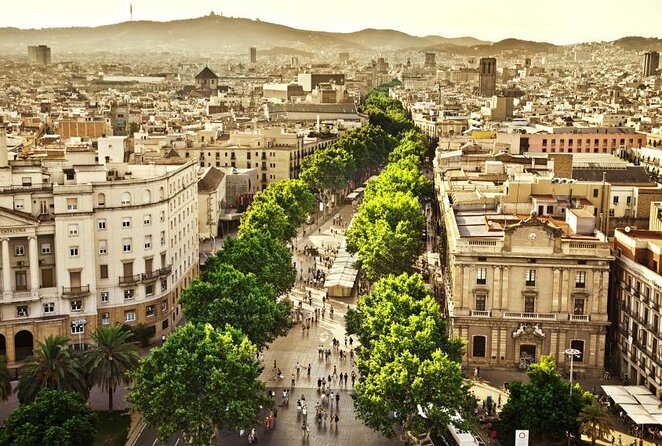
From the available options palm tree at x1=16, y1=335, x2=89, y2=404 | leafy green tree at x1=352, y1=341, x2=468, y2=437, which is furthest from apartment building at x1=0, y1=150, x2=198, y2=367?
leafy green tree at x1=352, y1=341, x2=468, y2=437

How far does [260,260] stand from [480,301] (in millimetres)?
21273

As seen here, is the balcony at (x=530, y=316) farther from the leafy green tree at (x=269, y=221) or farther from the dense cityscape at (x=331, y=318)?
the leafy green tree at (x=269, y=221)

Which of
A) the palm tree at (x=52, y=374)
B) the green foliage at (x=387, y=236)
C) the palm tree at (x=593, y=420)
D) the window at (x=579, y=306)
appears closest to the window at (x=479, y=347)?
the window at (x=579, y=306)

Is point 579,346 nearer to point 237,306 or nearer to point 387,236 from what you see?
point 237,306

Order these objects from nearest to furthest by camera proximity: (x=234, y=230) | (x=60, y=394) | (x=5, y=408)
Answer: (x=60, y=394)
(x=5, y=408)
(x=234, y=230)

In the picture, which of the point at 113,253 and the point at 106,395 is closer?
the point at 106,395

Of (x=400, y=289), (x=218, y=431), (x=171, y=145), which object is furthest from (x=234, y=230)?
(x=218, y=431)

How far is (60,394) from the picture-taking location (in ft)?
175

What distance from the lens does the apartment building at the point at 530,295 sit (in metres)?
69.6

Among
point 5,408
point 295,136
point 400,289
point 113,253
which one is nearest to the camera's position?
point 5,408

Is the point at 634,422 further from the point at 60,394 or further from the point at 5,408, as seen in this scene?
the point at 5,408

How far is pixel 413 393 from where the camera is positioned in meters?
54.6

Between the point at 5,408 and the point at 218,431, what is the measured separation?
15.6m

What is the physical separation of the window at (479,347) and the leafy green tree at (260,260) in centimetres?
1831
